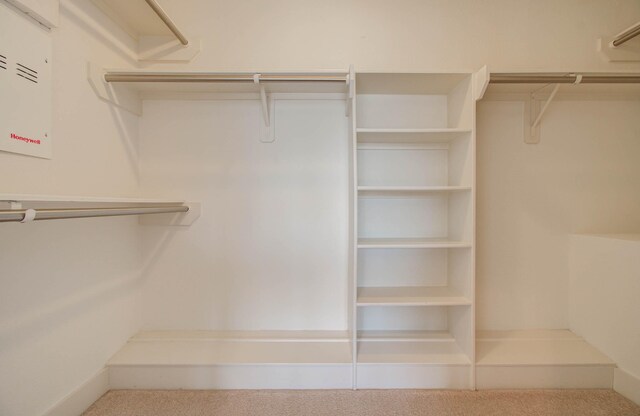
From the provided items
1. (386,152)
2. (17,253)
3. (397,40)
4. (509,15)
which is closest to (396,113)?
(386,152)

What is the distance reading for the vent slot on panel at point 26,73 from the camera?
999 mm

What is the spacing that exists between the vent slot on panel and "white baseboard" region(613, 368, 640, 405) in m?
3.15

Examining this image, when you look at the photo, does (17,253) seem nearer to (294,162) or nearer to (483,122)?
(294,162)

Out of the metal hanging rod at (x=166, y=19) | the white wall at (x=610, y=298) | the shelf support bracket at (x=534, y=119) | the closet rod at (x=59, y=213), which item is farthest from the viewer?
the shelf support bracket at (x=534, y=119)

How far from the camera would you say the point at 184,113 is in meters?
1.74

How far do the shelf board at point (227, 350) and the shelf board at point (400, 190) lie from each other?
94 centimetres

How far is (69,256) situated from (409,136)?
1.85 metres

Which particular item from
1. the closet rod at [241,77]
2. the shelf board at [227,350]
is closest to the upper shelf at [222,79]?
the closet rod at [241,77]

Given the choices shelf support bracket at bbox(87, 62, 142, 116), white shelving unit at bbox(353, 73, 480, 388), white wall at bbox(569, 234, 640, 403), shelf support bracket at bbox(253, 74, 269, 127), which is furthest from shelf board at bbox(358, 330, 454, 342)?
shelf support bracket at bbox(87, 62, 142, 116)

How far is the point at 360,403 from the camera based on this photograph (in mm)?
1364

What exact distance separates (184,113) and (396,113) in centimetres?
140

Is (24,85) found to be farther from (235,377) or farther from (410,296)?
(410,296)

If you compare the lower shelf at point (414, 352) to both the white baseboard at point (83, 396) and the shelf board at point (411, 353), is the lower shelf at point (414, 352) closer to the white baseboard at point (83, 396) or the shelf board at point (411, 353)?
the shelf board at point (411, 353)

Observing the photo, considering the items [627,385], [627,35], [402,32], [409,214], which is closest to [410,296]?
[409,214]
